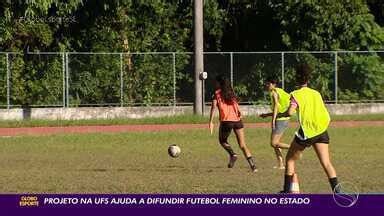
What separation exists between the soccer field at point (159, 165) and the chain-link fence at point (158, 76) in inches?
307

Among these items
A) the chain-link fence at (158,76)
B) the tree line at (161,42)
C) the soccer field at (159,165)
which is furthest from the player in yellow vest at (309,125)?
the chain-link fence at (158,76)

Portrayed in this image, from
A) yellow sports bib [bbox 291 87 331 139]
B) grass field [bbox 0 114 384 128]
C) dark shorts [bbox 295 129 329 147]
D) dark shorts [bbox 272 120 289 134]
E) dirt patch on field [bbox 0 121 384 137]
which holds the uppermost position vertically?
yellow sports bib [bbox 291 87 331 139]

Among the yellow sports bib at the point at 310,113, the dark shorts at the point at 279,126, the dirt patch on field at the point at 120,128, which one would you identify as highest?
the yellow sports bib at the point at 310,113

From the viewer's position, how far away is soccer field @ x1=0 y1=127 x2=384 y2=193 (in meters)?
14.2

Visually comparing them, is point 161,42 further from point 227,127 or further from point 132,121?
point 227,127

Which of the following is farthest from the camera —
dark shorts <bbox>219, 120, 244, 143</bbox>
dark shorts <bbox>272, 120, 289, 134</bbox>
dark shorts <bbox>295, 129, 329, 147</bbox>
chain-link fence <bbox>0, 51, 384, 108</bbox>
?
chain-link fence <bbox>0, 51, 384, 108</bbox>

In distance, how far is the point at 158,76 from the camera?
3644cm

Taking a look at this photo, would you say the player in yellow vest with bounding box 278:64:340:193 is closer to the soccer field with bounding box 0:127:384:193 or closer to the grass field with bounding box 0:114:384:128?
the soccer field with bounding box 0:127:384:193

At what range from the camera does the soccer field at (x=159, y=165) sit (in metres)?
14.2

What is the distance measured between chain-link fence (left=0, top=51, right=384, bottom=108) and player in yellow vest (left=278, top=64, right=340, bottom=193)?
2301 centimetres

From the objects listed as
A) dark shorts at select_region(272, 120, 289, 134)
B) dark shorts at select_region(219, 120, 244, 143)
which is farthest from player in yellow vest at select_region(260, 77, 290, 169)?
dark shorts at select_region(219, 120, 244, 143)

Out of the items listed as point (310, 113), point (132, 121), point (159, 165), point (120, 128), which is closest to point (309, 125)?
point (310, 113)

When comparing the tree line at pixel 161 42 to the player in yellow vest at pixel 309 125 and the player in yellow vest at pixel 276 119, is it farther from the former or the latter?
the player in yellow vest at pixel 309 125

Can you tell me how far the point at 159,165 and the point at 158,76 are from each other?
60.3 feet
